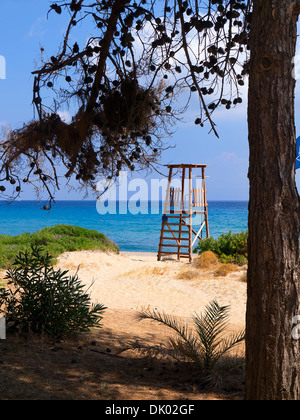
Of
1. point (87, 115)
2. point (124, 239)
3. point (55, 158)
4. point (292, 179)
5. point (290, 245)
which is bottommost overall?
point (124, 239)

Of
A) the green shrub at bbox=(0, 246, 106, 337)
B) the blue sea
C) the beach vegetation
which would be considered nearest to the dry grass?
the beach vegetation

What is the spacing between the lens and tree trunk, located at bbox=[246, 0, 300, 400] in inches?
106

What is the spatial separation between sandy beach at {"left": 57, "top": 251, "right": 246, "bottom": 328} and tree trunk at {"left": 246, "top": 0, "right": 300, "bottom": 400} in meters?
3.39

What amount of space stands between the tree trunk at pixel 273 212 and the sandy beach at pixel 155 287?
339cm

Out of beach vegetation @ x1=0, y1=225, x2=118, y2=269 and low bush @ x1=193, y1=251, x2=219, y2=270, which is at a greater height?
beach vegetation @ x1=0, y1=225, x2=118, y2=269

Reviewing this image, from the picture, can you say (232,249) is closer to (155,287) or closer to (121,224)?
(155,287)

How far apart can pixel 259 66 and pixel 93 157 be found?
2083 millimetres

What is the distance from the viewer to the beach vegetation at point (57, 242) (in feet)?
35.2

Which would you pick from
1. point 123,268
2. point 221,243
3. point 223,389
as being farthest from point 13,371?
point 221,243

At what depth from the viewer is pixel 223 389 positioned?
3.47 m

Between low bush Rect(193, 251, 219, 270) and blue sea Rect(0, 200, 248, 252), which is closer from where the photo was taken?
low bush Rect(193, 251, 219, 270)

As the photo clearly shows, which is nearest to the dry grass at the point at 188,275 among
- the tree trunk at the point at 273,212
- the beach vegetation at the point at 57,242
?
the beach vegetation at the point at 57,242

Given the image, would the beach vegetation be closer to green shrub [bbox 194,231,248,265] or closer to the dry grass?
the dry grass
